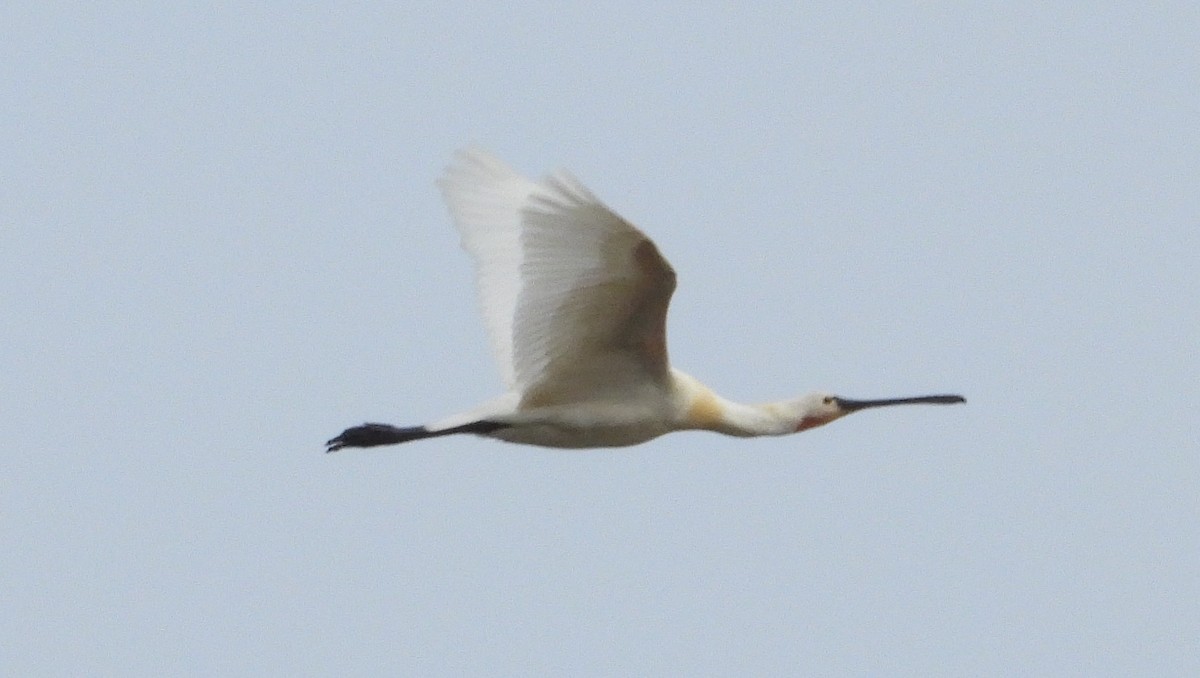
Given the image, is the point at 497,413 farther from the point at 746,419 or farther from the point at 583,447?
the point at 746,419

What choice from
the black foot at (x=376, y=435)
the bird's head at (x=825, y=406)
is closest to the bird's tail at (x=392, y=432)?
the black foot at (x=376, y=435)

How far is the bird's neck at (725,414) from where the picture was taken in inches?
437

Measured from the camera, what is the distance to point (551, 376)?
10750mm

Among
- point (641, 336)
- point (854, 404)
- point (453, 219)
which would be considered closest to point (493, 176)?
point (453, 219)

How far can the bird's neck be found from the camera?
11094 millimetres

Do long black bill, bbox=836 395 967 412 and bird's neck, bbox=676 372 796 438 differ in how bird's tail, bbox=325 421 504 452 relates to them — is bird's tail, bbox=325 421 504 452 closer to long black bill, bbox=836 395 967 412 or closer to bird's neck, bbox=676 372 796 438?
bird's neck, bbox=676 372 796 438

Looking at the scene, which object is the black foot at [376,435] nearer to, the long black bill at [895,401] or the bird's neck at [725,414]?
the bird's neck at [725,414]

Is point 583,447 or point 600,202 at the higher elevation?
point 600,202

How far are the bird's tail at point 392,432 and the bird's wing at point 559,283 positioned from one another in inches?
9.9

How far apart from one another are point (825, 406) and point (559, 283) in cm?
219

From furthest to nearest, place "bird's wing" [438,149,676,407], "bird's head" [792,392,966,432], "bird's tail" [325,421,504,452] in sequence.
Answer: "bird's head" [792,392,966,432]
"bird's tail" [325,421,504,452]
"bird's wing" [438,149,676,407]

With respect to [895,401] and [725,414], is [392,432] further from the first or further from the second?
[895,401]

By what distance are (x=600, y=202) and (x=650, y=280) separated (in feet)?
2.50

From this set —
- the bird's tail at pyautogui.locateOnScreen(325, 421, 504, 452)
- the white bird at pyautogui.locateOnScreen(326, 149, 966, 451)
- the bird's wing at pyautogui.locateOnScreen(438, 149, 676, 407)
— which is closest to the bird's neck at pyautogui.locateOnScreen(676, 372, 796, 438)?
the white bird at pyautogui.locateOnScreen(326, 149, 966, 451)
